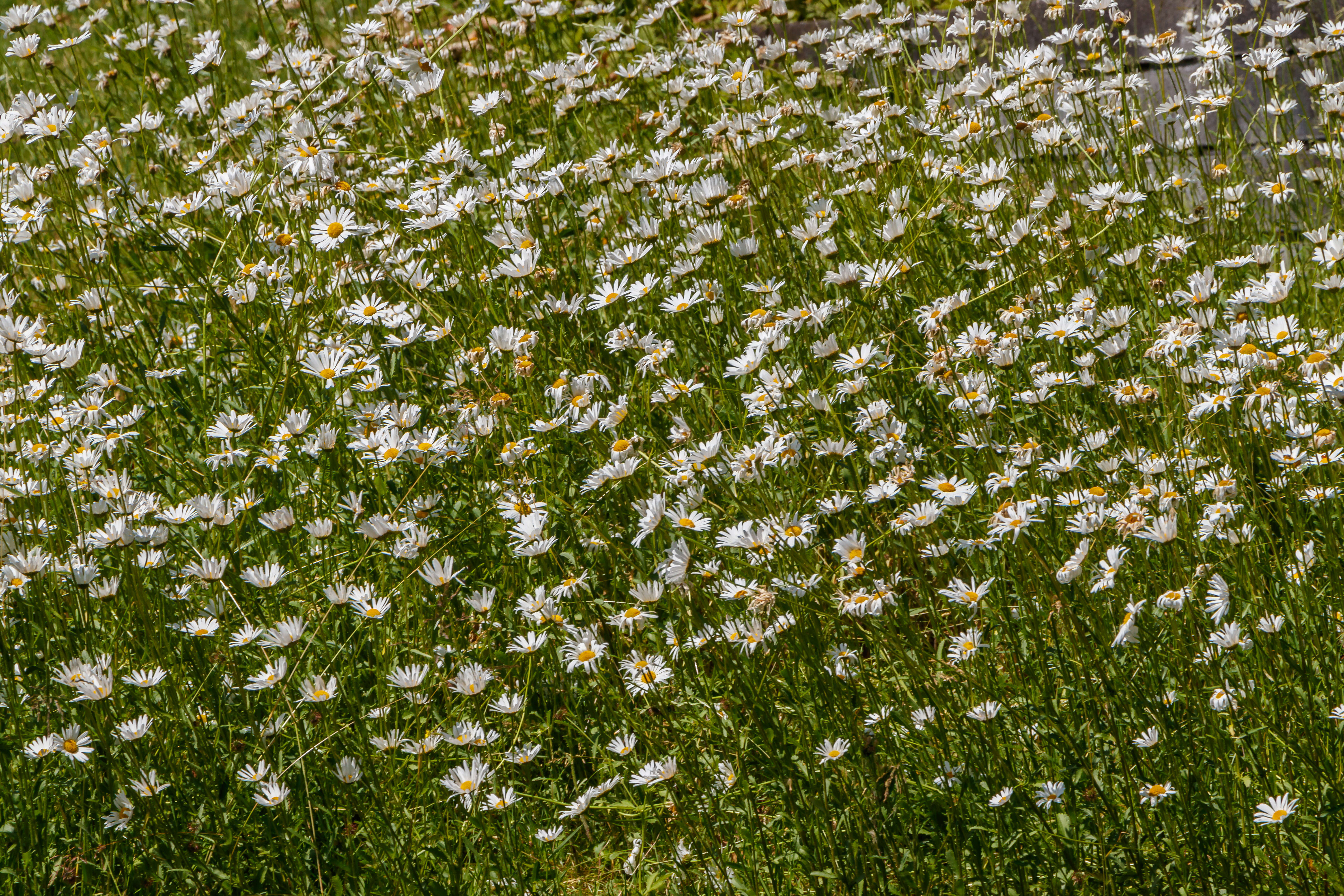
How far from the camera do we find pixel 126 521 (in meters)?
2.64

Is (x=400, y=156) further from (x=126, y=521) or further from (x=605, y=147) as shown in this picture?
(x=126, y=521)

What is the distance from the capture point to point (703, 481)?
257 cm

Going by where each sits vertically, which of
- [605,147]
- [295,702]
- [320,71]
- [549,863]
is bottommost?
[549,863]

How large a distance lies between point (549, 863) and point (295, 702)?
656 millimetres

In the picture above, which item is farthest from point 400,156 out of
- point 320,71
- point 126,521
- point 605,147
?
point 126,521

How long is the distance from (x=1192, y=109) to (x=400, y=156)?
2.80 m

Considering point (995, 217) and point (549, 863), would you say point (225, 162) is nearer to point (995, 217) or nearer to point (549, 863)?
point (995, 217)

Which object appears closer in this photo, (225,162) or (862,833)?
(862,833)

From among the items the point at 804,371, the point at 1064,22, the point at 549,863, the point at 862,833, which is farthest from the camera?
the point at 1064,22

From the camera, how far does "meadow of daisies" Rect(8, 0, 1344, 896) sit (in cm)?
223

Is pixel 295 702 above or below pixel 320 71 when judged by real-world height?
below

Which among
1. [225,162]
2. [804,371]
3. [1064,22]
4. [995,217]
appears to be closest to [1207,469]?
[804,371]

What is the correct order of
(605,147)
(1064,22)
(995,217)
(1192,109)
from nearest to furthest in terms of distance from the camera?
(995,217) < (1192,109) < (605,147) < (1064,22)

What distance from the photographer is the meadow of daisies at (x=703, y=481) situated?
2.23 m
